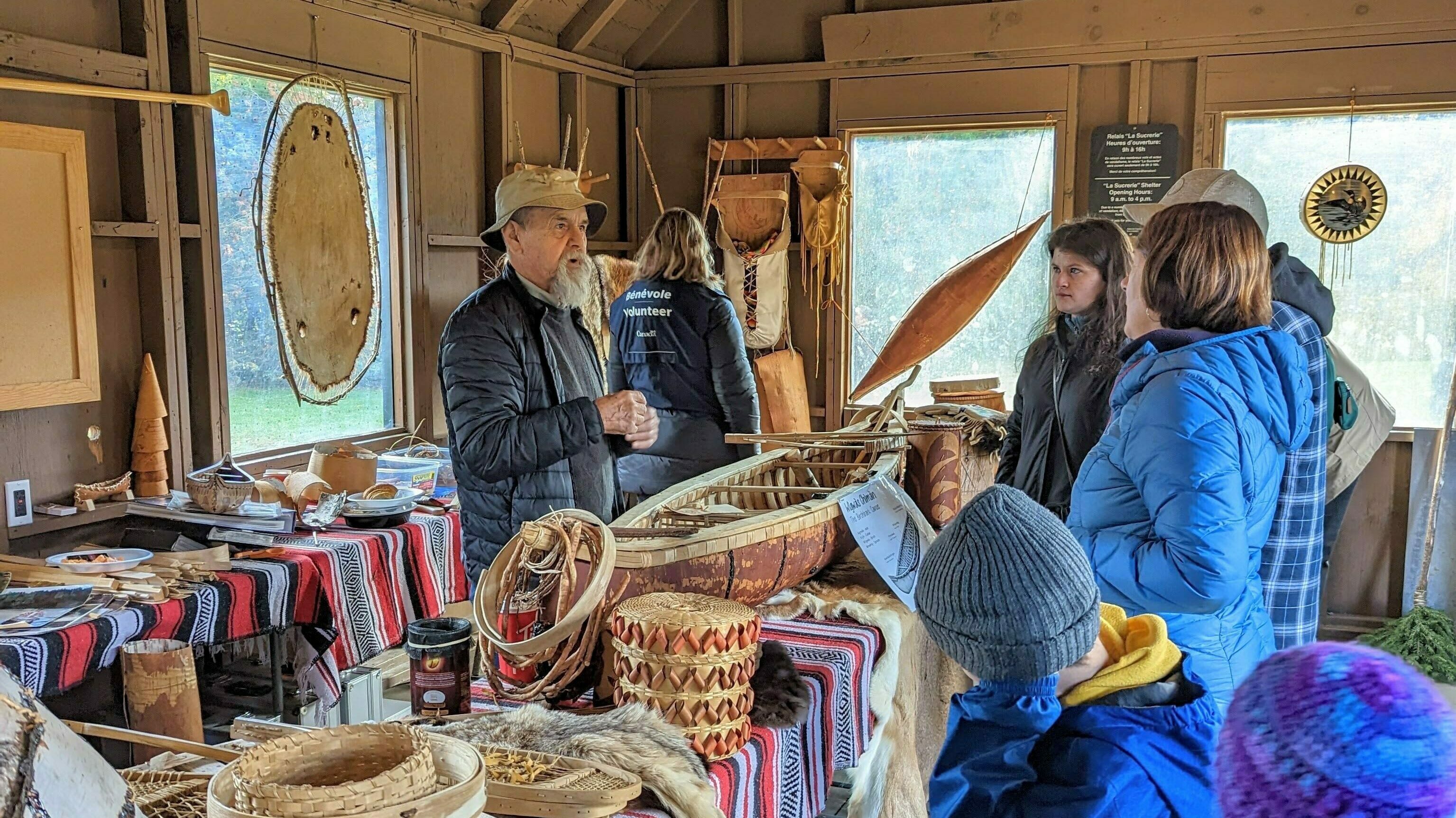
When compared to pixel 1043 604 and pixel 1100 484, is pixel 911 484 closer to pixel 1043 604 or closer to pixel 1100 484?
pixel 1100 484

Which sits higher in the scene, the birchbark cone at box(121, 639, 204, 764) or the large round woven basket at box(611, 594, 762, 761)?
the large round woven basket at box(611, 594, 762, 761)

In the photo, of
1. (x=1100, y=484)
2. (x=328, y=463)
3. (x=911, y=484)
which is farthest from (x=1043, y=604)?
(x=328, y=463)

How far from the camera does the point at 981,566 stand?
3.55 ft

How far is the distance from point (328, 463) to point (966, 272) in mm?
3177

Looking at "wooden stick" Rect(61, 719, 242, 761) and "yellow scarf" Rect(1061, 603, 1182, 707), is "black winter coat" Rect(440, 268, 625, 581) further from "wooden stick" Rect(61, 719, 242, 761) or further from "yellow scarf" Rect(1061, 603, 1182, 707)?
"yellow scarf" Rect(1061, 603, 1182, 707)

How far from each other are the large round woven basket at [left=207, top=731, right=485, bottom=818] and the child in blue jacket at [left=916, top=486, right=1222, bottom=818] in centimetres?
51

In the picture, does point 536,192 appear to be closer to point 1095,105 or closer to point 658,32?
point 1095,105

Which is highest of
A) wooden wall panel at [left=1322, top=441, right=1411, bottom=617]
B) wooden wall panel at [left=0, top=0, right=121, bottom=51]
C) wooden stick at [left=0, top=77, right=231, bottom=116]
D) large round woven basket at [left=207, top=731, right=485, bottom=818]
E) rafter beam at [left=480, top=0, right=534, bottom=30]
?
rafter beam at [left=480, top=0, right=534, bottom=30]

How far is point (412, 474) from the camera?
382 centimetres

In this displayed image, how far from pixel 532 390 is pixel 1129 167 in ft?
13.0

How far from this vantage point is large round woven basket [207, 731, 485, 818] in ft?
3.29

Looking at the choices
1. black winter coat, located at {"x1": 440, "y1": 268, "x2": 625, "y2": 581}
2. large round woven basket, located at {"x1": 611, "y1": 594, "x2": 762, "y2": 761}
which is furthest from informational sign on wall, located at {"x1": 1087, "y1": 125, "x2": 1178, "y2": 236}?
large round woven basket, located at {"x1": 611, "y1": 594, "x2": 762, "y2": 761}

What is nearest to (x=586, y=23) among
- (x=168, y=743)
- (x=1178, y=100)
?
(x=1178, y=100)

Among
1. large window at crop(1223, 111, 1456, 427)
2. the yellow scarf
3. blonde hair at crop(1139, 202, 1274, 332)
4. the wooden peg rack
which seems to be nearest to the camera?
the yellow scarf
